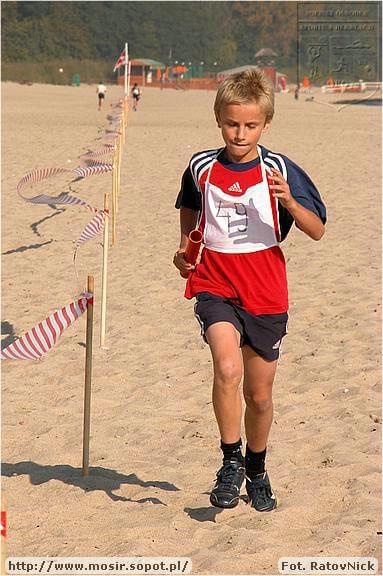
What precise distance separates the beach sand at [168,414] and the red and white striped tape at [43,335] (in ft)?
2.28

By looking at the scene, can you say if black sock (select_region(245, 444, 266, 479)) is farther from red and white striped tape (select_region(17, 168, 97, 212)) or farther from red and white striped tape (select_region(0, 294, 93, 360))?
red and white striped tape (select_region(17, 168, 97, 212))

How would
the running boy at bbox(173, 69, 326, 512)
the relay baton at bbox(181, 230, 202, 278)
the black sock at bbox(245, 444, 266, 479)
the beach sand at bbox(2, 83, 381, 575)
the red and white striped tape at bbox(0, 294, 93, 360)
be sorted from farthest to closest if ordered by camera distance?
the red and white striped tape at bbox(0, 294, 93, 360)
the black sock at bbox(245, 444, 266, 479)
the beach sand at bbox(2, 83, 381, 575)
the relay baton at bbox(181, 230, 202, 278)
the running boy at bbox(173, 69, 326, 512)

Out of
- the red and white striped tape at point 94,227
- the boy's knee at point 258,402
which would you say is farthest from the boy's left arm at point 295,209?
the red and white striped tape at point 94,227

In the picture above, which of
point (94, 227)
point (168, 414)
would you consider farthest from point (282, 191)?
point (94, 227)

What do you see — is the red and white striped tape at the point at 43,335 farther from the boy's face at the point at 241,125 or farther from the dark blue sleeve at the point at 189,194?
the boy's face at the point at 241,125

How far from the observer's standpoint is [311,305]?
9.09m

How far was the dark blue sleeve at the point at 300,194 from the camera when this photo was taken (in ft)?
13.9

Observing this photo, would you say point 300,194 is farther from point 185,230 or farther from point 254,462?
point 254,462

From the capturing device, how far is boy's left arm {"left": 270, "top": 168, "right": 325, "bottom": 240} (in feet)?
13.5

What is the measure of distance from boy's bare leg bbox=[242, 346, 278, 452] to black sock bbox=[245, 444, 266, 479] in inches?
0.9

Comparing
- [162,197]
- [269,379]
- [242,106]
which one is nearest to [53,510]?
[269,379]

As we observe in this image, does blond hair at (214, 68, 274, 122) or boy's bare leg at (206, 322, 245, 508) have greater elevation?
blond hair at (214, 68, 274, 122)

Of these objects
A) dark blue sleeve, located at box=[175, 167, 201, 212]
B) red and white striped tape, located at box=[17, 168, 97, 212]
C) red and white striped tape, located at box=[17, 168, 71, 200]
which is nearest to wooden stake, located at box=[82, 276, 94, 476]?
dark blue sleeve, located at box=[175, 167, 201, 212]

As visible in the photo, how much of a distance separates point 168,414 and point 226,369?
206 centimetres
